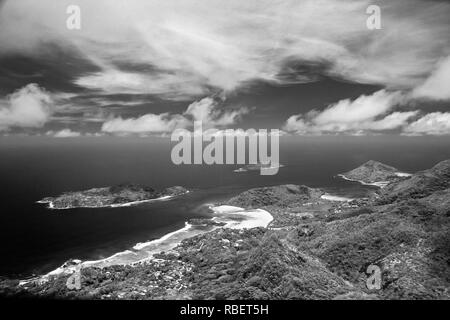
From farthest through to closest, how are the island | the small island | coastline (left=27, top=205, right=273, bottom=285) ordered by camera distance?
the small island
coastline (left=27, top=205, right=273, bottom=285)
the island

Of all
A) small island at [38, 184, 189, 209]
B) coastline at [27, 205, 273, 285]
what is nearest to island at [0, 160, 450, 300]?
coastline at [27, 205, 273, 285]

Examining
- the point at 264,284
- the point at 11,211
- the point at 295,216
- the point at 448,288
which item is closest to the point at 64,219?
the point at 11,211

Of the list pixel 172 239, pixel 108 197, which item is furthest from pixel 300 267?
pixel 108 197

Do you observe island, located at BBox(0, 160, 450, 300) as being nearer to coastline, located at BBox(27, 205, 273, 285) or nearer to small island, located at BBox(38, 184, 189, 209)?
coastline, located at BBox(27, 205, 273, 285)

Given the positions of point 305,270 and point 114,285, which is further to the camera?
point 114,285
